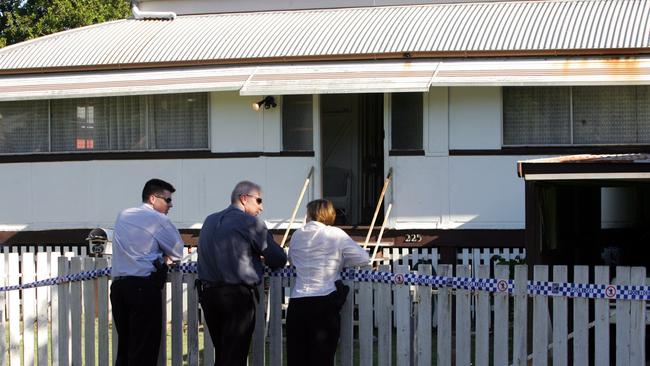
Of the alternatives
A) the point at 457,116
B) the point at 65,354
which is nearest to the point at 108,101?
the point at 457,116

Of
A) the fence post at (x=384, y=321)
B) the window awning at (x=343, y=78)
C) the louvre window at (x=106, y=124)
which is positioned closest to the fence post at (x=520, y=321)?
the fence post at (x=384, y=321)

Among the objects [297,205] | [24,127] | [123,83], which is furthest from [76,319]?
[24,127]

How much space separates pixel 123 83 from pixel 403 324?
9714mm

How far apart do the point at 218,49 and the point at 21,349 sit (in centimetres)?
776

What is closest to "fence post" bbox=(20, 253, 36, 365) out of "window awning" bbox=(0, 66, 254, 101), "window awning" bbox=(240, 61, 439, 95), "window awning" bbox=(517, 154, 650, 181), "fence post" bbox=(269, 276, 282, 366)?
"fence post" bbox=(269, 276, 282, 366)

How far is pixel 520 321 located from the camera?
27.8 feet

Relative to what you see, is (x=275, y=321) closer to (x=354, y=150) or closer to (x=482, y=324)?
(x=482, y=324)

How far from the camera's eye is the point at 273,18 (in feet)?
64.5

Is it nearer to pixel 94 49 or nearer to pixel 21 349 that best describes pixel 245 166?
pixel 94 49

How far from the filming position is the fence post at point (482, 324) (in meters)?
8.66

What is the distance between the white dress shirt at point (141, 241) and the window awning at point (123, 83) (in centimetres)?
708

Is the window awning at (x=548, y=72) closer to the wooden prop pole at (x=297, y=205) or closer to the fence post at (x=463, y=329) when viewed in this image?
the wooden prop pole at (x=297, y=205)

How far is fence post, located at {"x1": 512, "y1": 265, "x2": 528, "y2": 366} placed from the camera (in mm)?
8461

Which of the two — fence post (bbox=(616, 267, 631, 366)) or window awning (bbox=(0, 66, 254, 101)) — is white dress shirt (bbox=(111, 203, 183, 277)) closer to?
fence post (bbox=(616, 267, 631, 366))
